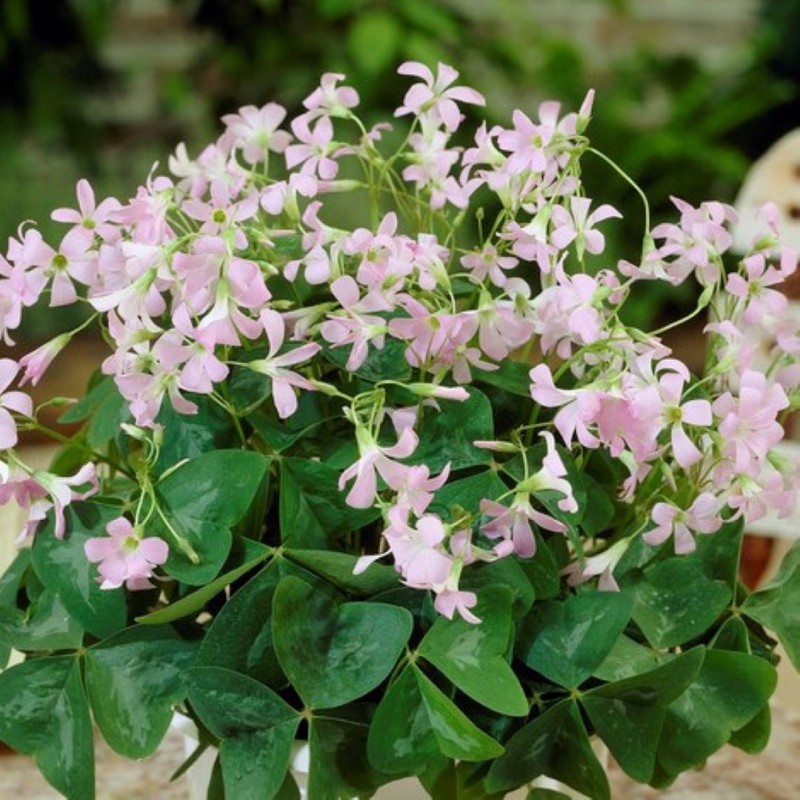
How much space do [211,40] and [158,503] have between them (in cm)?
340

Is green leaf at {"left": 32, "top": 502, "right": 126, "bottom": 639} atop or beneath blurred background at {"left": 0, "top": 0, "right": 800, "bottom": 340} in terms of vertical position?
atop

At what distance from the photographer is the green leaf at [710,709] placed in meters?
0.64

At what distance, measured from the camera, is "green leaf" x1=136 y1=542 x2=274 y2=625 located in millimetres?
584

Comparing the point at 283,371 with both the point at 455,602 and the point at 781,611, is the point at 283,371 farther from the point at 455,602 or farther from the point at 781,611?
the point at 781,611

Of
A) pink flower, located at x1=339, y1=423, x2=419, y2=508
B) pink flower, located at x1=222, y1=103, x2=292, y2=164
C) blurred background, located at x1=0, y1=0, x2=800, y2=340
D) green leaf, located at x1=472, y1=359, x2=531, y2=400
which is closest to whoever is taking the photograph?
pink flower, located at x1=339, y1=423, x2=419, y2=508

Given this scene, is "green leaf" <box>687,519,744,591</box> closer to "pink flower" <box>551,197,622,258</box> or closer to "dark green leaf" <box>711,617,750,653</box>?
"dark green leaf" <box>711,617,750,653</box>

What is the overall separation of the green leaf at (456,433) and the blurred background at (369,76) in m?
2.92

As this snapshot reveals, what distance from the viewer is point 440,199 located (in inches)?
28.7

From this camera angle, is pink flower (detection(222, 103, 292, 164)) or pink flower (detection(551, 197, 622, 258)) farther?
pink flower (detection(222, 103, 292, 164))

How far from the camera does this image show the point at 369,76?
3.50 m

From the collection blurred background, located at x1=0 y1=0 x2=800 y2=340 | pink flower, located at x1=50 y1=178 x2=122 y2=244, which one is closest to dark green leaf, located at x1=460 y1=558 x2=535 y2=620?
pink flower, located at x1=50 y1=178 x2=122 y2=244

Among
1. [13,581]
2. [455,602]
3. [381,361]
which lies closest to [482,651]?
[455,602]

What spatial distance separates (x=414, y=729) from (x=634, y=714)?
3.8 inches

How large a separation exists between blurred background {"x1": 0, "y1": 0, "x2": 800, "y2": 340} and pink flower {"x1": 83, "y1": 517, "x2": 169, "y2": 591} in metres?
2.99
